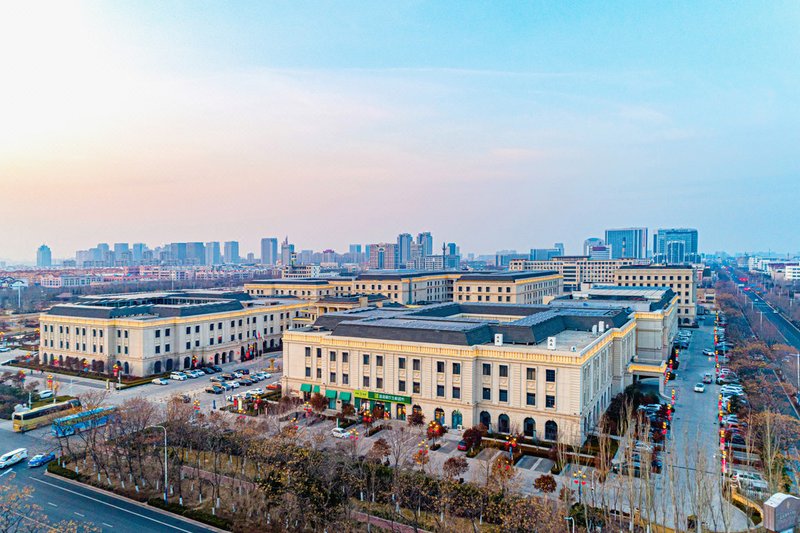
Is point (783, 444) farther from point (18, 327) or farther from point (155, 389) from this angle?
point (18, 327)

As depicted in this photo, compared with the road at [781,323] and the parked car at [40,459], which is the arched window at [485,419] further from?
the road at [781,323]

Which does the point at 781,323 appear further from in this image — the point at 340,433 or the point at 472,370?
the point at 340,433

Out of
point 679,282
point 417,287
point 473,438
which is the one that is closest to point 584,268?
point 679,282

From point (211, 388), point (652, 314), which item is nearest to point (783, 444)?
point (652, 314)

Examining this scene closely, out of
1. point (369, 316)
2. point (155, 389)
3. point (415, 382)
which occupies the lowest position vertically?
point (155, 389)

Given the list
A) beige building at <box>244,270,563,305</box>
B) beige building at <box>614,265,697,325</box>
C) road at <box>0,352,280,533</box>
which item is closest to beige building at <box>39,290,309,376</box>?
road at <box>0,352,280,533</box>

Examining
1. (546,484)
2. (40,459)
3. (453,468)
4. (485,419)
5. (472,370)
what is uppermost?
(472,370)

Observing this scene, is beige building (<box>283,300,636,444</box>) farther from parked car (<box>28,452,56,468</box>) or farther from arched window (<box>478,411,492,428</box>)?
parked car (<box>28,452,56,468</box>)
